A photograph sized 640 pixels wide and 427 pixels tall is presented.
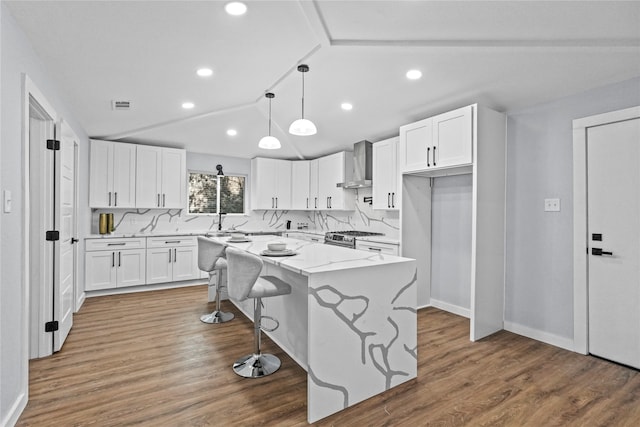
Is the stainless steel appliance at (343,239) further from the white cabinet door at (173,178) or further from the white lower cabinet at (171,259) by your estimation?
the white cabinet door at (173,178)

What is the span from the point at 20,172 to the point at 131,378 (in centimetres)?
159

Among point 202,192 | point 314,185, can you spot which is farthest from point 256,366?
point 202,192

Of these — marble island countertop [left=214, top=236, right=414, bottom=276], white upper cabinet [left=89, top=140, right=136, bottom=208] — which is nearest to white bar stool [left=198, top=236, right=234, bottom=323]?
marble island countertop [left=214, top=236, right=414, bottom=276]

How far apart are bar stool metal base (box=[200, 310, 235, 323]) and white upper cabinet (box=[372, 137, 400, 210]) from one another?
8.04 feet

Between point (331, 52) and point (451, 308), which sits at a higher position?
point (331, 52)

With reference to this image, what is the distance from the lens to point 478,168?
324cm

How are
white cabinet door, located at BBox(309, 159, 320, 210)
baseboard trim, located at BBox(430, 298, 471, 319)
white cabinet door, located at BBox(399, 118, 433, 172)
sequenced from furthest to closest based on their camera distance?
white cabinet door, located at BBox(309, 159, 320, 210) < baseboard trim, located at BBox(430, 298, 471, 319) < white cabinet door, located at BBox(399, 118, 433, 172)

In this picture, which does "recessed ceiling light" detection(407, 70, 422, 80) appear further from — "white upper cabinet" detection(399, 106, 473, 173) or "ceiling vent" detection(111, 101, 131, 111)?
"ceiling vent" detection(111, 101, 131, 111)

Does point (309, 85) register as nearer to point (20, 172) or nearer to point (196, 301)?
point (20, 172)

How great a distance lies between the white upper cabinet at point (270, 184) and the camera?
6.32 m

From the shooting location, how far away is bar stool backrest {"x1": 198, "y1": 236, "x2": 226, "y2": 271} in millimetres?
3502

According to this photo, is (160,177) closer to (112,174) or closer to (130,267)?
(112,174)

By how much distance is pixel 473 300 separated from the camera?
3.26 metres

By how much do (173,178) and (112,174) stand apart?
0.86 meters
